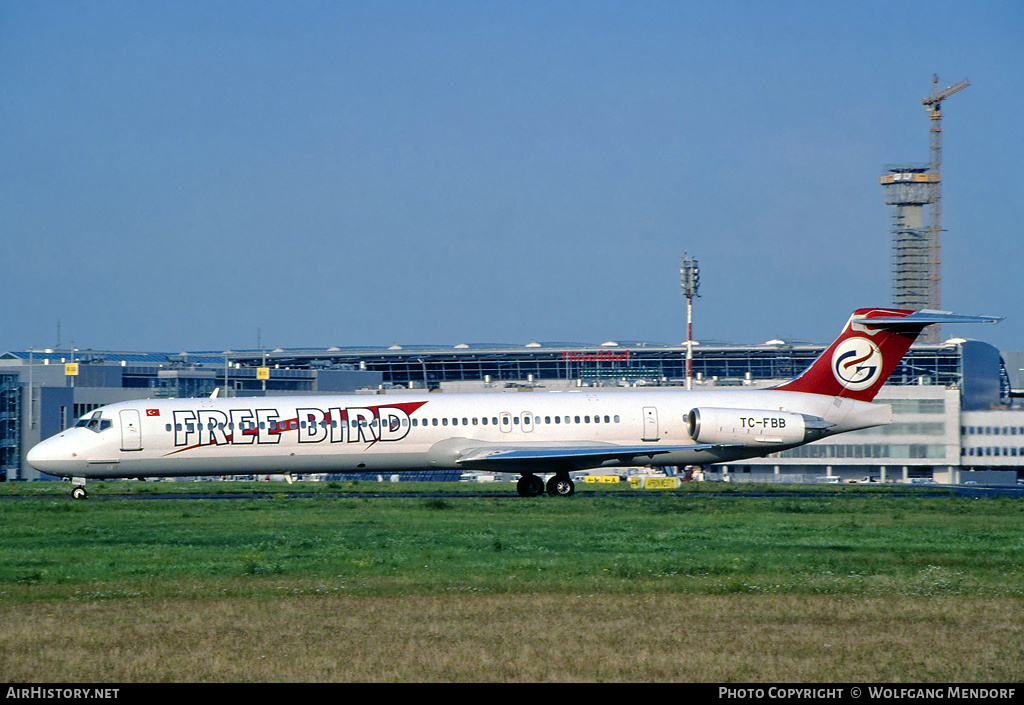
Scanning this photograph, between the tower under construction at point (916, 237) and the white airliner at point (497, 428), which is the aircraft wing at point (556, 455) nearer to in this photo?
the white airliner at point (497, 428)

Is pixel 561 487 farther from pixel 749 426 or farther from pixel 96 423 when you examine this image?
pixel 96 423

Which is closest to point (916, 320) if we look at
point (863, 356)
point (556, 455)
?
point (863, 356)

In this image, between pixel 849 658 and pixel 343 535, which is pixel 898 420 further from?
pixel 849 658

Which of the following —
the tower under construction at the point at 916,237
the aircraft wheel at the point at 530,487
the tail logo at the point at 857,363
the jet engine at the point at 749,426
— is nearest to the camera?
the jet engine at the point at 749,426

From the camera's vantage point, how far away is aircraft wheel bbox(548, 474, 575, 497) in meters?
41.0

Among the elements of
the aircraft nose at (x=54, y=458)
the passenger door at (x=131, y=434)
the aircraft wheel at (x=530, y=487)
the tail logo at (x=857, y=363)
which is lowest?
the aircraft wheel at (x=530, y=487)

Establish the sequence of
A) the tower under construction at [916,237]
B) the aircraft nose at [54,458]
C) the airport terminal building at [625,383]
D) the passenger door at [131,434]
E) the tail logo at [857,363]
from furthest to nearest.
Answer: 1. the tower under construction at [916,237]
2. the airport terminal building at [625,383]
3. the tail logo at [857,363]
4. the aircraft nose at [54,458]
5. the passenger door at [131,434]

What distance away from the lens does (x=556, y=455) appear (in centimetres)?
3909

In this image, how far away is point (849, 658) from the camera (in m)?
12.1

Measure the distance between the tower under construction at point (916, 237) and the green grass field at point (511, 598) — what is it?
128097 millimetres

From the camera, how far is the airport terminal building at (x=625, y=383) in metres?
91.5

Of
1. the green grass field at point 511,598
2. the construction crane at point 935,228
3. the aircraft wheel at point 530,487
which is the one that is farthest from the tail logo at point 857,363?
the construction crane at point 935,228

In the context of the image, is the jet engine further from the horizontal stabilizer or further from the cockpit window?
the cockpit window

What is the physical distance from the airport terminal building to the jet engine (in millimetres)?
25442
